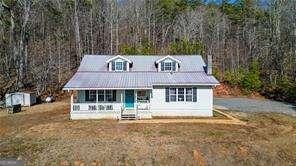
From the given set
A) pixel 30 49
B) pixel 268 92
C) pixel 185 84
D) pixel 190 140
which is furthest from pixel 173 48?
pixel 190 140

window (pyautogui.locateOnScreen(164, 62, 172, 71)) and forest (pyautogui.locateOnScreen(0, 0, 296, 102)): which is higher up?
forest (pyautogui.locateOnScreen(0, 0, 296, 102))

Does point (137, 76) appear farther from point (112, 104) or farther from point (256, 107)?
point (256, 107)

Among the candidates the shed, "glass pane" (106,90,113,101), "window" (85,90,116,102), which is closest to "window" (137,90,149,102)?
"window" (85,90,116,102)

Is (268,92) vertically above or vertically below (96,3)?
below

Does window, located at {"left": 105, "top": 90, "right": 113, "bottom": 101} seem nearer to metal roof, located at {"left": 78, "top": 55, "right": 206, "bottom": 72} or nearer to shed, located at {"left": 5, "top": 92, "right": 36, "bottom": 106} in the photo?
metal roof, located at {"left": 78, "top": 55, "right": 206, "bottom": 72}

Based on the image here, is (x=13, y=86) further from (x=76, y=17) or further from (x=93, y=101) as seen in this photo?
(x=93, y=101)

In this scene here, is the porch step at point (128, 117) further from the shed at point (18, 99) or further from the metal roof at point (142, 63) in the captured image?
the shed at point (18, 99)
